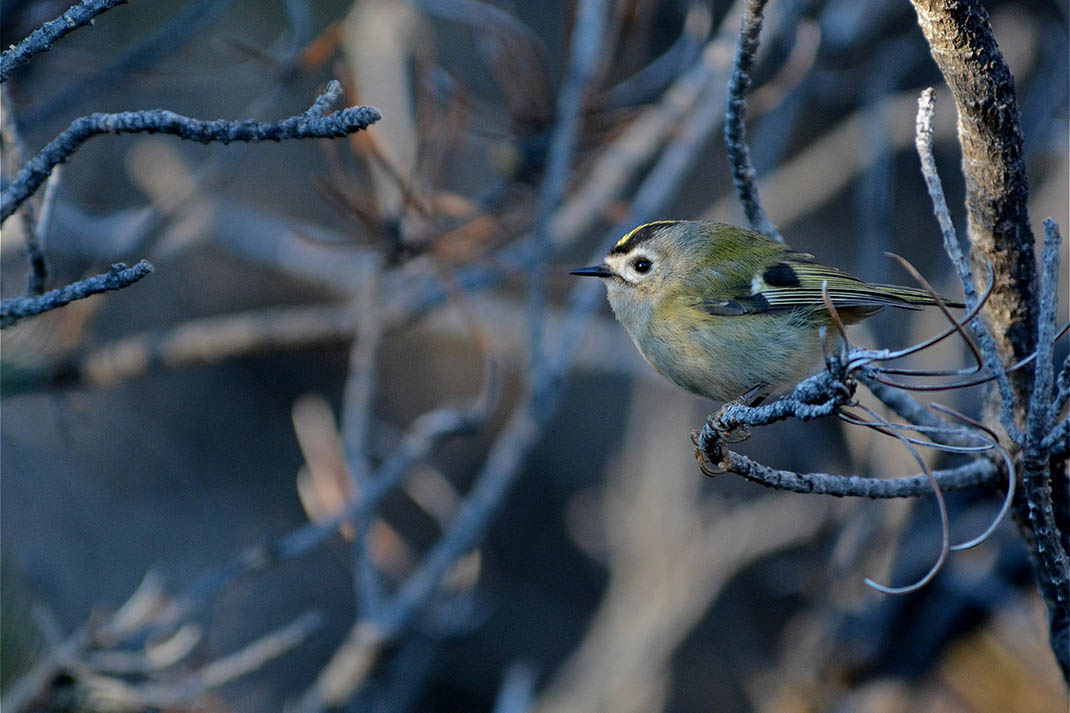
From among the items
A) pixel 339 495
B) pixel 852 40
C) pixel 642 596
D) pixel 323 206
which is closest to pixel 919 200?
pixel 852 40

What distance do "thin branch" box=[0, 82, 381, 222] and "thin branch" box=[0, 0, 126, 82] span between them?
0.11 meters

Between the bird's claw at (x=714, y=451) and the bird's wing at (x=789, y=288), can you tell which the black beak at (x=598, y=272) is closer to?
the bird's wing at (x=789, y=288)

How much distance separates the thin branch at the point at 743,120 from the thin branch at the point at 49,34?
104cm

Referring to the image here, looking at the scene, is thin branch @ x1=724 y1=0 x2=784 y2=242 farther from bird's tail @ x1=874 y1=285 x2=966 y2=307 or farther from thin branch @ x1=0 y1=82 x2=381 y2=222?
thin branch @ x1=0 y1=82 x2=381 y2=222

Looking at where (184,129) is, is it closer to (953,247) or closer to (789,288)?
(953,247)

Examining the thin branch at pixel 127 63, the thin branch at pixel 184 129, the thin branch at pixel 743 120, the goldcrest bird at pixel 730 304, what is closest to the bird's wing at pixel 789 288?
the goldcrest bird at pixel 730 304

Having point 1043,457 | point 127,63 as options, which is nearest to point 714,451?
point 1043,457

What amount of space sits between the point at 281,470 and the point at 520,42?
3.29 m

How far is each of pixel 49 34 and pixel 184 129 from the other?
0.21m

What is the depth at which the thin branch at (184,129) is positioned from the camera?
1.27 meters

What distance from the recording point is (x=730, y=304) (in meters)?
2.35

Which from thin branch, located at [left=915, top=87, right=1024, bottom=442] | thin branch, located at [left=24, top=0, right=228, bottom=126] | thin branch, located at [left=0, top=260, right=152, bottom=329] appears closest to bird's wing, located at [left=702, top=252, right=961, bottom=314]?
thin branch, located at [left=915, top=87, right=1024, bottom=442]

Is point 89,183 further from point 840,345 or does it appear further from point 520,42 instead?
point 840,345

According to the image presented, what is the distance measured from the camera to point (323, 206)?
6.18 meters
